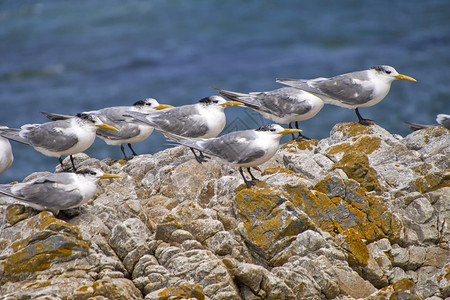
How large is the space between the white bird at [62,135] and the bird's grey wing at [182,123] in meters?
1.13

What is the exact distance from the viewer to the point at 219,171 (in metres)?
10.1

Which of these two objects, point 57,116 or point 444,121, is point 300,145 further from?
point 57,116

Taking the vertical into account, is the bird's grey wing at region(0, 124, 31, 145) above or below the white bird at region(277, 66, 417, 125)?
above

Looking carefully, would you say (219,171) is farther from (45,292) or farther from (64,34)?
(64,34)

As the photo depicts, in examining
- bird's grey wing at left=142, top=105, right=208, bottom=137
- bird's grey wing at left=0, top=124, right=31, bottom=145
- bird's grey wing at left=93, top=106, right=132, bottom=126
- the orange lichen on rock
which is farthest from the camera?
bird's grey wing at left=93, top=106, right=132, bottom=126

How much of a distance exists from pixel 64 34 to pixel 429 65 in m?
21.5

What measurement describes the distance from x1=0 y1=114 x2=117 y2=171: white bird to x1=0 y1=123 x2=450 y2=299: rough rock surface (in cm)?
79

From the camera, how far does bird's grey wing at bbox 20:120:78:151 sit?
Answer: 979 cm

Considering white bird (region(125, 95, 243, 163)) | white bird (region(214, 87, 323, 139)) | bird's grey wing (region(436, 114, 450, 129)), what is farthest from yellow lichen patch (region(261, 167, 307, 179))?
bird's grey wing (region(436, 114, 450, 129))

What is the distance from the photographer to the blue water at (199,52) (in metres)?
27.7

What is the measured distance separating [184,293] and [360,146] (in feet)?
15.0

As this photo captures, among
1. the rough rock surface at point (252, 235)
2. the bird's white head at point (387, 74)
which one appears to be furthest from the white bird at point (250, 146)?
the bird's white head at point (387, 74)

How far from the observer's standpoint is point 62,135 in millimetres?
9789

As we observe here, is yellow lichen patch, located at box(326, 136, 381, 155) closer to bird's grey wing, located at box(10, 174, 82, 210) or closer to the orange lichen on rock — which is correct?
the orange lichen on rock
